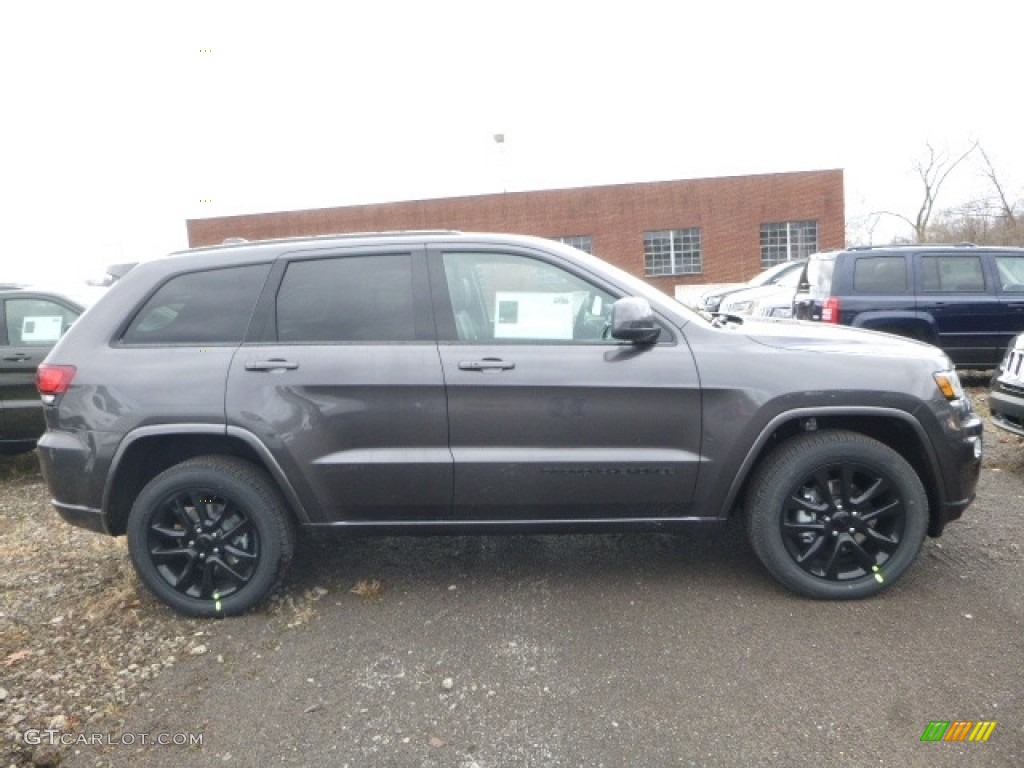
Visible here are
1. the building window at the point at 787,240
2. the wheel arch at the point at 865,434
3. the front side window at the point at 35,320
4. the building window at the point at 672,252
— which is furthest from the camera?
the building window at the point at 672,252

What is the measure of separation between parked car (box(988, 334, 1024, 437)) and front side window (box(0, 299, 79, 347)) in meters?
7.40

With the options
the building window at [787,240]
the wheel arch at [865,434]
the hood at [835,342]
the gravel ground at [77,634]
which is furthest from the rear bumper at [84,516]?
the building window at [787,240]

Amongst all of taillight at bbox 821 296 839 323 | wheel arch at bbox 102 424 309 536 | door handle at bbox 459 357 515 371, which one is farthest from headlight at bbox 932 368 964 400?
taillight at bbox 821 296 839 323

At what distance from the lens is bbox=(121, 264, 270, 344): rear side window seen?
11.5 ft

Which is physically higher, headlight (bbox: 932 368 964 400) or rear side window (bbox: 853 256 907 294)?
rear side window (bbox: 853 256 907 294)

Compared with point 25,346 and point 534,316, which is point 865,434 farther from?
point 25,346

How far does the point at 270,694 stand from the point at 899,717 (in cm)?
237

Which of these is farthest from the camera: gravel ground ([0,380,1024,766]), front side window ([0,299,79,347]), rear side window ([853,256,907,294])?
rear side window ([853,256,907,294])

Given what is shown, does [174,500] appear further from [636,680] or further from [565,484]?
[636,680]

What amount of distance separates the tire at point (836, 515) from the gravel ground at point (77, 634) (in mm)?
2027

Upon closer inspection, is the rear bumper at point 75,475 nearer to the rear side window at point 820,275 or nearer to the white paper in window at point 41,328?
the white paper in window at point 41,328

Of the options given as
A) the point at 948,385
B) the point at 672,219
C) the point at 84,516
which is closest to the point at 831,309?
the point at 948,385

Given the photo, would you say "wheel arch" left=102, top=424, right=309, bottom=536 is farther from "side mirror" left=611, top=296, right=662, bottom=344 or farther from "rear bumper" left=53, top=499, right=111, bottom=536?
"side mirror" left=611, top=296, right=662, bottom=344

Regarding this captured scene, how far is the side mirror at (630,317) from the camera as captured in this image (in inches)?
124
